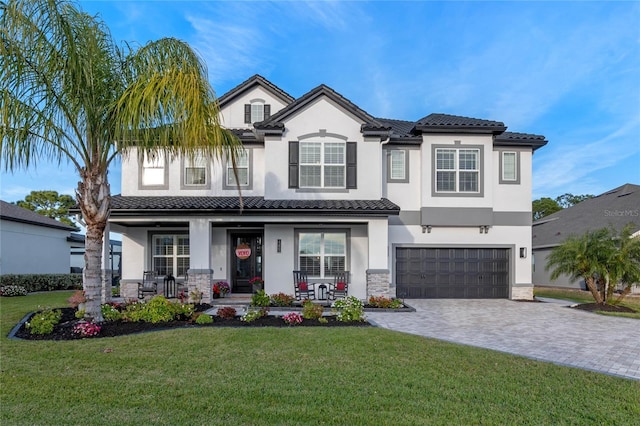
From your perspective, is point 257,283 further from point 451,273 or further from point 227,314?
point 451,273

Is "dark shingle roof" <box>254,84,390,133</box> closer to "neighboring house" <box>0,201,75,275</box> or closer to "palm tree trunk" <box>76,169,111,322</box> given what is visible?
"palm tree trunk" <box>76,169,111,322</box>

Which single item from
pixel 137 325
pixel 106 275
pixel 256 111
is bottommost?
pixel 137 325

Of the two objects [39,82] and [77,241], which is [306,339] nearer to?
[39,82]

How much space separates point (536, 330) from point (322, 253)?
7396 mm

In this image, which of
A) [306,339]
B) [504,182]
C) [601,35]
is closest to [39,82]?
[306,339]

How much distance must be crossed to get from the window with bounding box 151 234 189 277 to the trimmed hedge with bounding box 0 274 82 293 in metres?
8.11

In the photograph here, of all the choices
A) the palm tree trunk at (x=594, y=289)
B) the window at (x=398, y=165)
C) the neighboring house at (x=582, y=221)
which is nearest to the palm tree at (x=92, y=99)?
the window at (x=398, y=165)

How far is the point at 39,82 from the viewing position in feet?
24.0

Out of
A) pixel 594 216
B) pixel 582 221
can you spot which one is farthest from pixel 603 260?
pixel 594 216

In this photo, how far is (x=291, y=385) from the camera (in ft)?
16.4

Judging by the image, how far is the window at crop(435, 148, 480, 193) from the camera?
14.6 metres

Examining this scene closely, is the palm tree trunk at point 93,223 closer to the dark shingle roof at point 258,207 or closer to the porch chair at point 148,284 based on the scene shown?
the dark shingle roof at point 258,207

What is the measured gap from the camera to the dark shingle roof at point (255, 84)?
16047mm

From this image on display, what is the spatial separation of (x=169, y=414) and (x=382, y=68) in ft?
55.0
